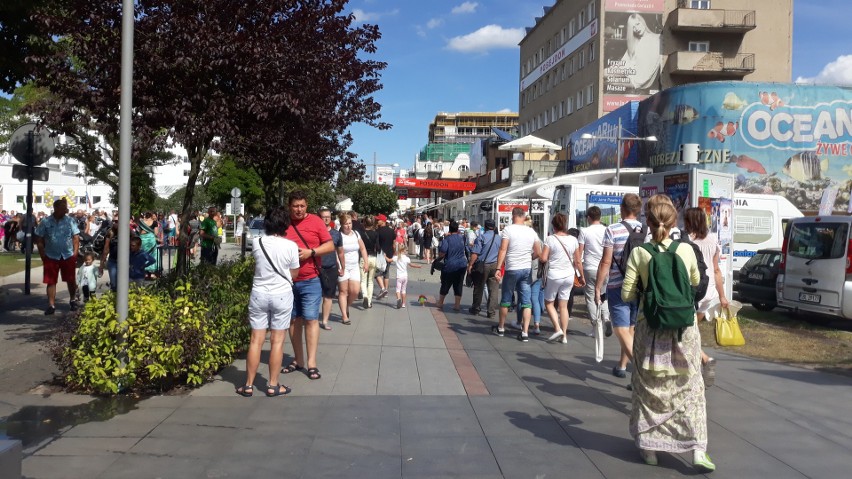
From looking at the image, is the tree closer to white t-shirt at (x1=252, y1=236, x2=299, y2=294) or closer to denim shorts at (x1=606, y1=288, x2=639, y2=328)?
white t-shirt at (x1=252, y1=236, x2=299, y2=294)

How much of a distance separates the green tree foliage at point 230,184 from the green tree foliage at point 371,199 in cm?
815

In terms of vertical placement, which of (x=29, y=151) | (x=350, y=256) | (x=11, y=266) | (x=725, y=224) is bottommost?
(x=11, y=266)

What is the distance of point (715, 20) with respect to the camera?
40438mm

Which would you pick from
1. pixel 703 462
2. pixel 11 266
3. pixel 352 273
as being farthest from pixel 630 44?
pixel 703 462

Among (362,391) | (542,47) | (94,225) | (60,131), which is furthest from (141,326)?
(542,47)

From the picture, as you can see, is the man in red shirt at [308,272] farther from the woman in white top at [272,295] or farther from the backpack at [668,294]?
the backpack at [668,294]

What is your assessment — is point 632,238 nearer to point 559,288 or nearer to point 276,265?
point 559,288

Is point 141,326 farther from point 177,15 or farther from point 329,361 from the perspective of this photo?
point 177,15

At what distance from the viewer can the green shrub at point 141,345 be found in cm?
598

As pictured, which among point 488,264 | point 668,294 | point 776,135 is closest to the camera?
point 668,294

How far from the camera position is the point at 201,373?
252 inches

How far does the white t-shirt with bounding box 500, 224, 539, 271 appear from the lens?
9453 mm

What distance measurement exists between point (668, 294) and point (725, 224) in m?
8.81

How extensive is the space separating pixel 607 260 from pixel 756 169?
24111 millimetres
